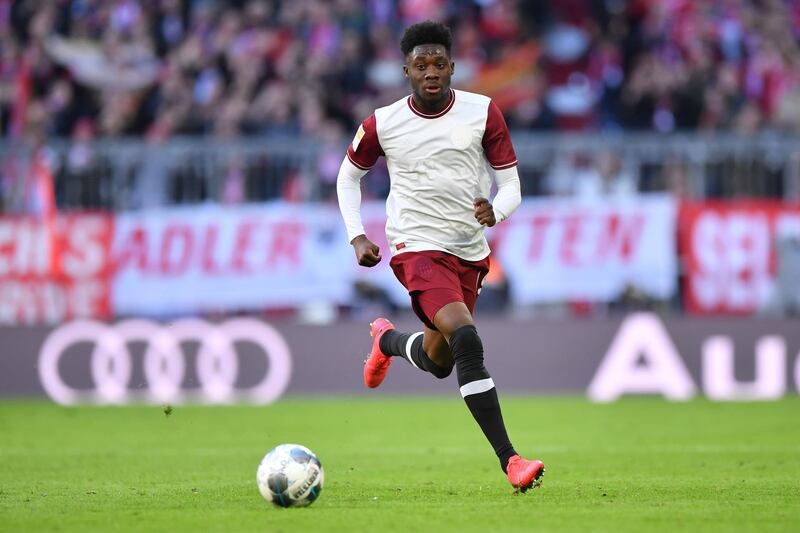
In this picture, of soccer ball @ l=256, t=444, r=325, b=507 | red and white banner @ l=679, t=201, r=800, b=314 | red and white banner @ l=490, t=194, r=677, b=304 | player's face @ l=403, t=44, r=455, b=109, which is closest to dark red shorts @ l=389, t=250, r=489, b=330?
player's face @ l=403, t=44, r=455, b=109

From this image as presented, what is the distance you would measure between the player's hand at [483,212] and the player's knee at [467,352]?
574mm

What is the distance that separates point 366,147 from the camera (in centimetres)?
818

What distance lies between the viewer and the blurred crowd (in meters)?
17.8

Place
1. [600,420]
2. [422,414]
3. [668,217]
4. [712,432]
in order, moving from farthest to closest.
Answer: [668,217] < [422,414] < [600,420] < [712,432]

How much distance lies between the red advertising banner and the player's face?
9197mm

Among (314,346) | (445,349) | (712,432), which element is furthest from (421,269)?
(314,346)

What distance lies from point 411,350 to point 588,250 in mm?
8006

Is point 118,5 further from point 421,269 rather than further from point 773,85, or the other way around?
point 421,269

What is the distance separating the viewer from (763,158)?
16.6 metres

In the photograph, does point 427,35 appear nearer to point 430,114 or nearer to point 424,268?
point 430,114

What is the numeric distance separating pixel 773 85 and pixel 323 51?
585 cm

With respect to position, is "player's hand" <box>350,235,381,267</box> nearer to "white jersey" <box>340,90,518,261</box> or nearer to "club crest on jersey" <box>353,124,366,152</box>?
"white jersey" <box>340,90,518,261</box>

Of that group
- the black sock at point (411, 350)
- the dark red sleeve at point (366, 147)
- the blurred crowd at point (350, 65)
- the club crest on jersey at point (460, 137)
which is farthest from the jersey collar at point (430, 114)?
the blurred crowd at point (350, 65)

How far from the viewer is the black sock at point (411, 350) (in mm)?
8430
